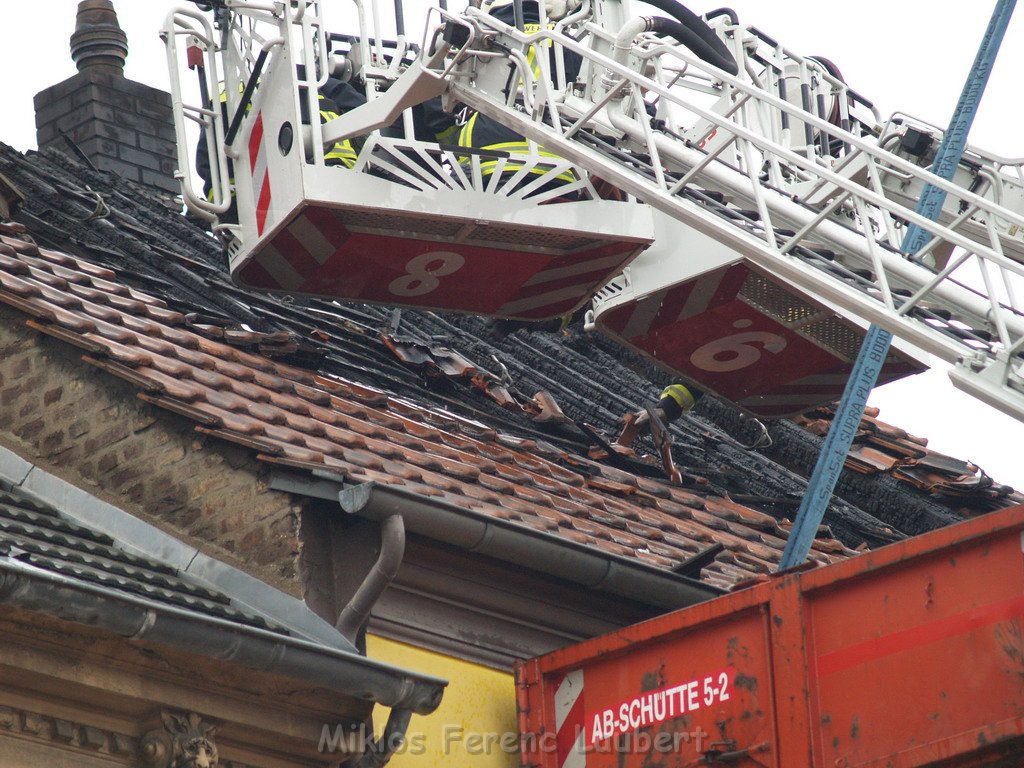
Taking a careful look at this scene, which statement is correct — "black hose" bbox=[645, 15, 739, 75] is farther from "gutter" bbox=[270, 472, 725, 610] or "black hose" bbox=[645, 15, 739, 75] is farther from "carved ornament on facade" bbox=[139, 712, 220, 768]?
"carved ornament on facade" bbox=[139, 712, 220, 768]

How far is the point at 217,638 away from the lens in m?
6.12

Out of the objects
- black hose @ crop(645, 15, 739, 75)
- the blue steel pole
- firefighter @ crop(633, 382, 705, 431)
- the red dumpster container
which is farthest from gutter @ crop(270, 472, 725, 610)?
black hose @ crop(645, 15, 739, 75)

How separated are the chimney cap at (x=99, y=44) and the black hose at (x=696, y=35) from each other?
246 inches

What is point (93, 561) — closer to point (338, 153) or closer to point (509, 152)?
point (338, 153)

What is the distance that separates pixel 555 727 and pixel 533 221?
2727 millimetres

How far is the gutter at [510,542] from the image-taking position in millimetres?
6969

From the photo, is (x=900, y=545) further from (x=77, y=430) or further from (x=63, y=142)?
(x=63, y=142)

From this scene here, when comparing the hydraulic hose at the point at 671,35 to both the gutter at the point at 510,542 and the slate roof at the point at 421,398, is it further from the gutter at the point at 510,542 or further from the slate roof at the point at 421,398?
the gutter at the point at 510,542

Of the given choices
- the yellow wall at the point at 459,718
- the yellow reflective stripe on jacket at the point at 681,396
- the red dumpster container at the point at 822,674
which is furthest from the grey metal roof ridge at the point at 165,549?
the yellow reflective stripe on jacket at the point at 681,396

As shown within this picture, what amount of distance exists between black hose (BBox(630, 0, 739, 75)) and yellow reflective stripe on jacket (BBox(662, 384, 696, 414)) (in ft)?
6.06

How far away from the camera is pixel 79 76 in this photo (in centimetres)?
1488

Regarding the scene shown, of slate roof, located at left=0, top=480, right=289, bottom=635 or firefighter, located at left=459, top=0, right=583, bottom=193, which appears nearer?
slate roof, located at left=0, top=480, right=289, bottom=635

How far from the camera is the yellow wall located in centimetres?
721

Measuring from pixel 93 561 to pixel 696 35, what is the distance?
494cm
